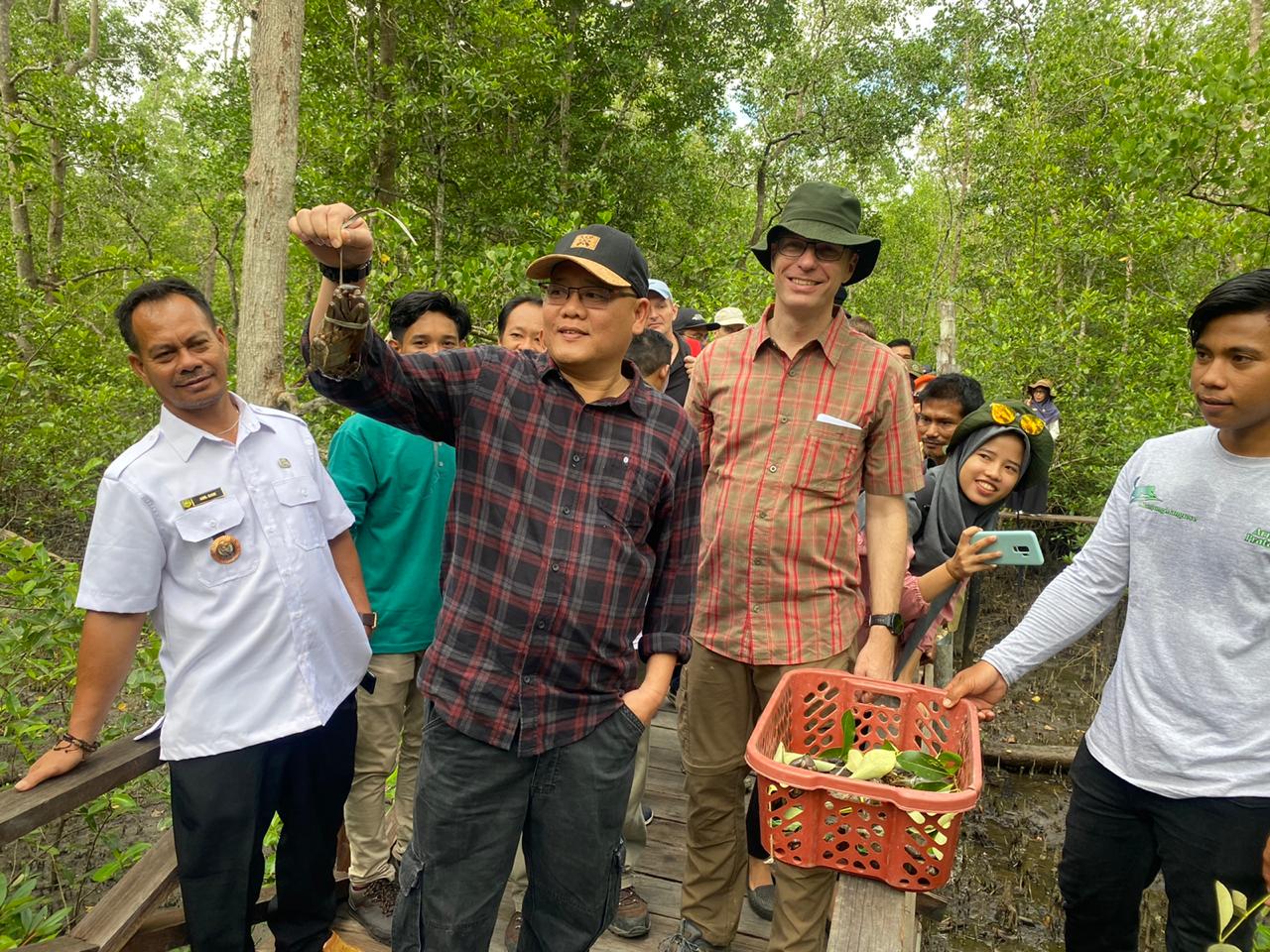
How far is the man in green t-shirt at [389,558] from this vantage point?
243 centimetres

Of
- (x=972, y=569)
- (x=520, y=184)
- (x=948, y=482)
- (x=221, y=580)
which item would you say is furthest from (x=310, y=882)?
(x=520, y=184)

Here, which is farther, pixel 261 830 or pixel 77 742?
pixel 261 830

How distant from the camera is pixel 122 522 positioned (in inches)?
70.2

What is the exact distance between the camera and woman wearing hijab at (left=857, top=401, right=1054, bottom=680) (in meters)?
2.85

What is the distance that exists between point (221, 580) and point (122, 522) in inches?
10.1

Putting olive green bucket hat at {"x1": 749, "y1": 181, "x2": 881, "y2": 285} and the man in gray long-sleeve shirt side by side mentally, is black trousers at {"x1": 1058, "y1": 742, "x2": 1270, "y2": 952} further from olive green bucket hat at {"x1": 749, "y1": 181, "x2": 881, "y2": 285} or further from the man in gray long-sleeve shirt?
olive green bucket hat at {"x1": 749, "y1": 181, "x2": 881, "y2": 285}

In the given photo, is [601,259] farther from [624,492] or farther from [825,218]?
[825,218]

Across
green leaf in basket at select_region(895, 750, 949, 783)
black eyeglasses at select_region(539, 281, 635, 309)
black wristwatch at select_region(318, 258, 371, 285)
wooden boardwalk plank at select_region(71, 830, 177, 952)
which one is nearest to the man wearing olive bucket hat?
green leaf in basket at select_region(895, 750, 949, 783)

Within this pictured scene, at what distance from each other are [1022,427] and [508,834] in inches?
91.4

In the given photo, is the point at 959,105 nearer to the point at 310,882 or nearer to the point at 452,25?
the point at 452,25

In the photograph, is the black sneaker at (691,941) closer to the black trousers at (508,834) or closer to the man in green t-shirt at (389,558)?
the black trousers at (508,834)

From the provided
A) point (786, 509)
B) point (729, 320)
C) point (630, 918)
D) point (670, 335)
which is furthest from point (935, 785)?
point (729, 320)

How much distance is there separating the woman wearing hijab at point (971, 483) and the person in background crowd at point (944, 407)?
639 millimetres

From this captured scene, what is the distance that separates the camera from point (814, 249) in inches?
86.3
